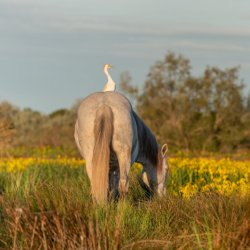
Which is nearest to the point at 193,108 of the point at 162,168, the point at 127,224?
the point at 162,168

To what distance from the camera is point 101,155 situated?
9.19m

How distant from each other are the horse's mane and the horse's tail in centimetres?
97

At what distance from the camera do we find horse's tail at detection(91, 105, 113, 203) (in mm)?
9195

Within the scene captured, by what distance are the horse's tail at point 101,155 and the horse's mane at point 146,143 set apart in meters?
0.97

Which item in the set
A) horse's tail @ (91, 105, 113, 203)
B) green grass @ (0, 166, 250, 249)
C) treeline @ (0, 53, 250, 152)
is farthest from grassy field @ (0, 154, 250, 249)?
treeline @ (0, 53, 250, 152)

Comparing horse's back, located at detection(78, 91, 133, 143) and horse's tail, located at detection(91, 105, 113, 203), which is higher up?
horse's back, located at detection(78, 91, 133, 143)

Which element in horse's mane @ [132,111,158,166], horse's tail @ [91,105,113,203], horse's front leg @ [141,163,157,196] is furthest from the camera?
horse's front leg @ [141,163,157,196]

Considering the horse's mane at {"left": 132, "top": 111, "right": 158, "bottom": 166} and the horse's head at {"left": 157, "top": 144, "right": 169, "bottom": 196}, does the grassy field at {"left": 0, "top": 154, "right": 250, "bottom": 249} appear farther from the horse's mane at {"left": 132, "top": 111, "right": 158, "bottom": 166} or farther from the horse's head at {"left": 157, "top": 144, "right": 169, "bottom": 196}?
the horse's head at {"left": 157, "top": 144, "right": 169, "bottom": 196}

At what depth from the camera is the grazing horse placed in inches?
363

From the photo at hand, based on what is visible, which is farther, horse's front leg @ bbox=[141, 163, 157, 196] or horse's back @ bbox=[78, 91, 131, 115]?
horse's front leg @ bbox=[141, 163, 157, 196]

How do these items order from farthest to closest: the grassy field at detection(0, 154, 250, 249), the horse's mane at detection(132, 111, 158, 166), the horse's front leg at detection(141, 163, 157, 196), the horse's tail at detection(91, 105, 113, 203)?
the horse's front leg at detection(141, 163, 157, 196) → the horse's mane at detection(132, 111, 158, 166) → the horse's tail at detection(91, 105, 113, 203) → the grassy field at detection(0, 154, 250, 249)

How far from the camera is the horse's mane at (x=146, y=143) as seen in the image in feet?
34.3

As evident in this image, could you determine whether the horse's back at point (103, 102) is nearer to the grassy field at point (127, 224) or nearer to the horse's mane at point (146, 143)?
the horse's mane at point (146, 143)

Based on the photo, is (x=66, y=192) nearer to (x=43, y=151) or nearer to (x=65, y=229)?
(x=65, y=229)
